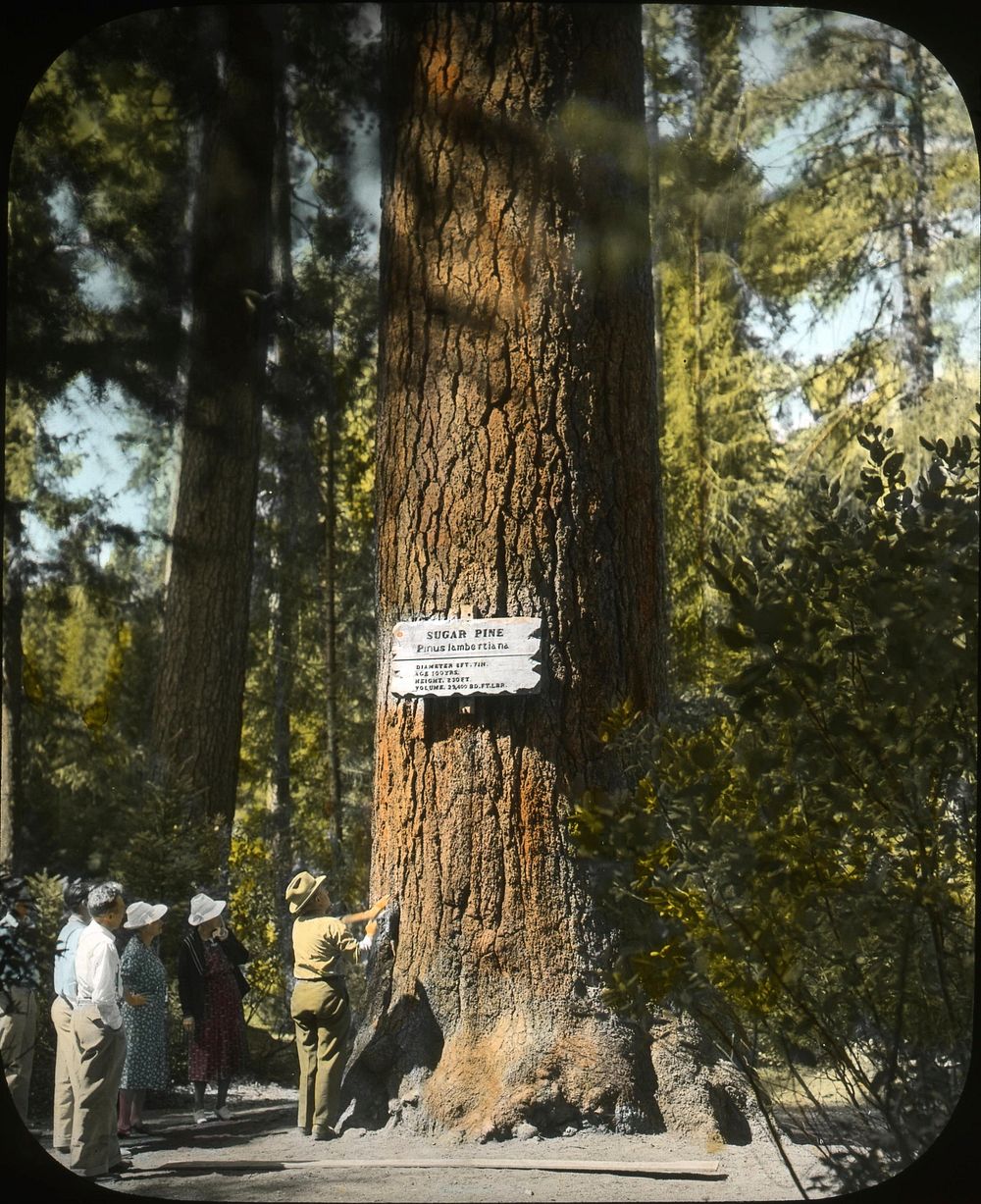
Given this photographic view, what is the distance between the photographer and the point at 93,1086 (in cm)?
324

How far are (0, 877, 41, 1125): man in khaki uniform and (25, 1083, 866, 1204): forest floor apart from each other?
0.34 m

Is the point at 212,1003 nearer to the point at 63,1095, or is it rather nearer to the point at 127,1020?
the point at 127,1020

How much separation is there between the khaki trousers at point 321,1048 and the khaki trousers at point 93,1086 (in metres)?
0.48

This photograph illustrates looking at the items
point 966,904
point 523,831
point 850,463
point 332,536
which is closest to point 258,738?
point 332,536

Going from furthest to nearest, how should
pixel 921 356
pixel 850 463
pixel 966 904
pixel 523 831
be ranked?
1. pixel 921 356
2. pixel 850 463
3. pixel 523 831
4. pixel 966 904

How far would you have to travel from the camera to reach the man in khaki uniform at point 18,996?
10.8ft

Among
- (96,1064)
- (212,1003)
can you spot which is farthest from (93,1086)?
(212,1003)

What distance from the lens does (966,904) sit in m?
2.76

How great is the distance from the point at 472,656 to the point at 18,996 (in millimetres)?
1526

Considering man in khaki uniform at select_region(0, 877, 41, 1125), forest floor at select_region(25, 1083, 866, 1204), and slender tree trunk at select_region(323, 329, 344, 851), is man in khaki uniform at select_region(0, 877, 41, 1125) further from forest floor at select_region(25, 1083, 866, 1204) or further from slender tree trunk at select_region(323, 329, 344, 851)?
slender tree trunk at select_region(323, 329, 344, 851)

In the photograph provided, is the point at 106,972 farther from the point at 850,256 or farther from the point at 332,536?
the point at 850,256

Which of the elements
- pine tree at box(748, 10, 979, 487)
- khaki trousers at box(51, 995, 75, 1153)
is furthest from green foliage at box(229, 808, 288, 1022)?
pine tree at box(748, 10, 979, 487)

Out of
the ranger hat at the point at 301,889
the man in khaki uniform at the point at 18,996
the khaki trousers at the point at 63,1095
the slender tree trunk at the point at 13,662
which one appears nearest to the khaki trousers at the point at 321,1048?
the ranger hat at the point at 301,889

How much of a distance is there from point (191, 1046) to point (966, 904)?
207 cm
